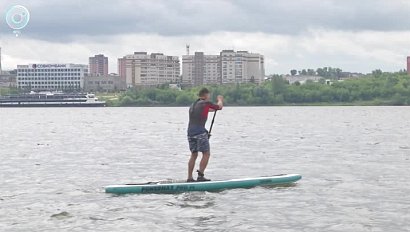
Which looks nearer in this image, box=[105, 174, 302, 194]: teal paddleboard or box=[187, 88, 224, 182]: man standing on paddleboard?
box=[105, 174, 302, 194]: teal paddleboard

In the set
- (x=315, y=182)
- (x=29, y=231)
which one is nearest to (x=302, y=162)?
(x=315, y=182)

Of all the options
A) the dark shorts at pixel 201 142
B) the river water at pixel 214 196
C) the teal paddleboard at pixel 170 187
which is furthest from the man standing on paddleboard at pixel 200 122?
the river water at pixel 214 196

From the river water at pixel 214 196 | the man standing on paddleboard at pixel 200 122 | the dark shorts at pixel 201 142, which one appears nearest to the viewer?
the river water at pixel 214 196

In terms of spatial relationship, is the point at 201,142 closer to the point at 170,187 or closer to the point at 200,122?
the point at 200,122

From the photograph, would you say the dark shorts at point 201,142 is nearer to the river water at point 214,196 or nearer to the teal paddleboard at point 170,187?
the teal paddleboard at point 170,187

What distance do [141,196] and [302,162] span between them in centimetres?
1147

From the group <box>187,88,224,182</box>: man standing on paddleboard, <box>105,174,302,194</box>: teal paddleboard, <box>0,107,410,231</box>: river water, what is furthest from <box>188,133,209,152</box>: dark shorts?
<box>0,107,410,231</box>: river water

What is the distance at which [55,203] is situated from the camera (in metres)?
19.6

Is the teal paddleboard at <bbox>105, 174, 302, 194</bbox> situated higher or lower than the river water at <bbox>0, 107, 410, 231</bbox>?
higher

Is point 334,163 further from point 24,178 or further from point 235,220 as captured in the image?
point 235,220

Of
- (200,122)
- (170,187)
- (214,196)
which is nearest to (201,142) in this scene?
(200,122)

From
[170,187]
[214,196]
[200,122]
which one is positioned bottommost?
[214,196]

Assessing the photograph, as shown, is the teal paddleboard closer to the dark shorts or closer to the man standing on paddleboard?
the man standing on paddleboard

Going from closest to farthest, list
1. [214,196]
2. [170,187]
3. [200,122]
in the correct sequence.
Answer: [214,196] → [170,187] → [200,122]
